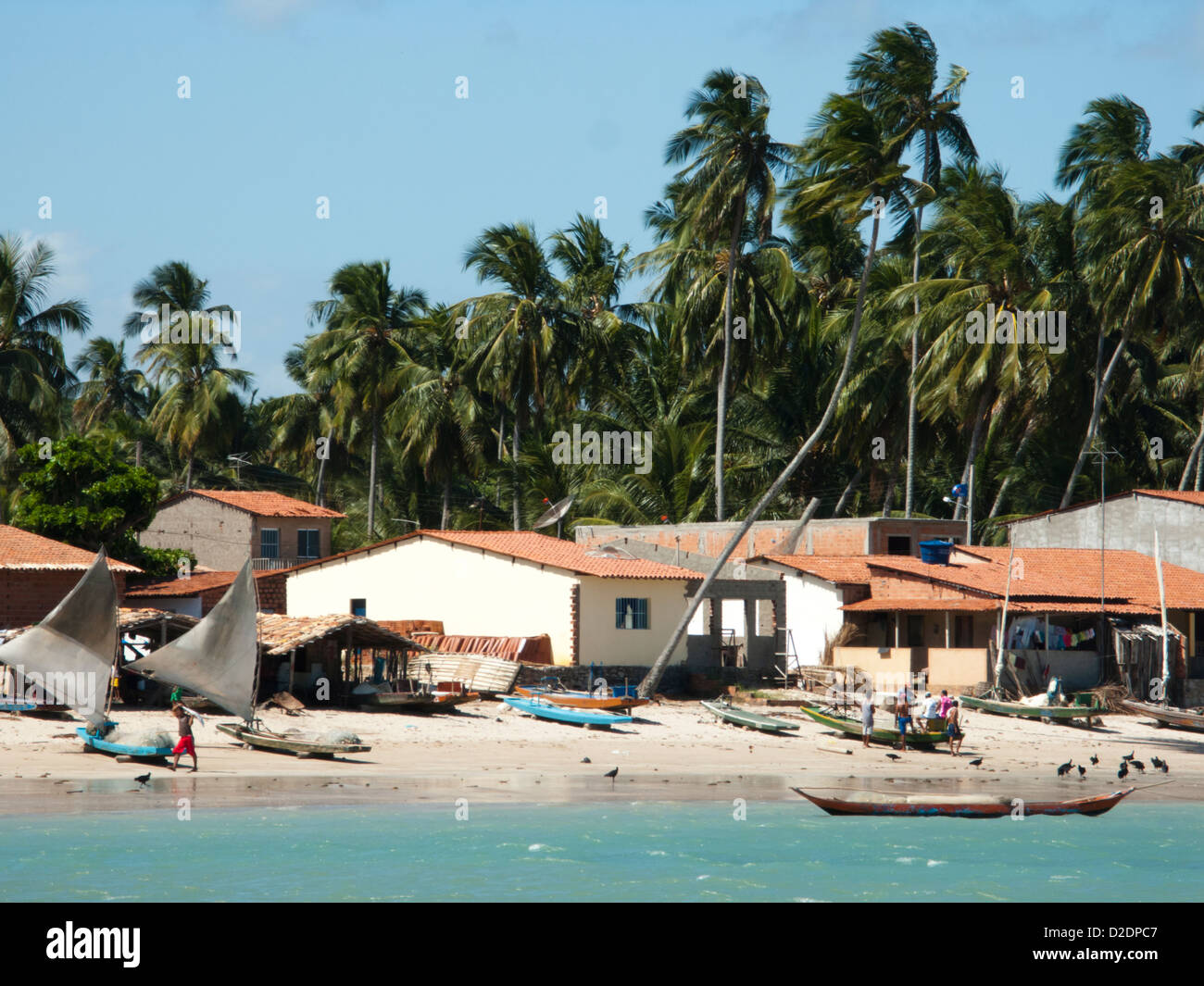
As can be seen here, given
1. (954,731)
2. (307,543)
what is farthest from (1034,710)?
(307,543)

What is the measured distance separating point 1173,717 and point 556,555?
17.6 m

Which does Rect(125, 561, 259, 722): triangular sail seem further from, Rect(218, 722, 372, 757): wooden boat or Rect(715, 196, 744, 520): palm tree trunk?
Rect(715, 196, 744, 520): palm tree trunk

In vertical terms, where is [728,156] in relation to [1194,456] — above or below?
above

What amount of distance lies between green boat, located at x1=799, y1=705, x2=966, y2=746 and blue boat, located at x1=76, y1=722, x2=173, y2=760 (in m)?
15.7

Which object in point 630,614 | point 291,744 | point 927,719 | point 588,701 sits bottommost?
point 291,744

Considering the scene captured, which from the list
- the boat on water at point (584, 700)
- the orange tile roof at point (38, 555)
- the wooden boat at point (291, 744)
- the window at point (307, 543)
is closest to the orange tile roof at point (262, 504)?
the window at point (307, 543)

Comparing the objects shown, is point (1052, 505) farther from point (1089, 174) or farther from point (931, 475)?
point (1089, 174)

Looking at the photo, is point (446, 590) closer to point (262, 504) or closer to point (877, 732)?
point (877, 732)

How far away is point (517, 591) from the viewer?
43.6 m

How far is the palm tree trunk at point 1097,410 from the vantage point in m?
54.9

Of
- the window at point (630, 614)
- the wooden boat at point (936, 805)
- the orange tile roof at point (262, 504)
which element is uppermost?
the orange tile roof at point (262, 504)

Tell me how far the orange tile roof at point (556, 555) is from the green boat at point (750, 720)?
6103mm

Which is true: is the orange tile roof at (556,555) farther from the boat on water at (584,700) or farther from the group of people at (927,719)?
the group of people at (927,719)

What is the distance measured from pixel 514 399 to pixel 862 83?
62.2ft
